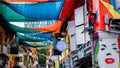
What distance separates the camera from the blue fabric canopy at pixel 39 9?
66.7ft

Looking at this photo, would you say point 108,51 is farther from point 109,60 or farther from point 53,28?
point 53,28

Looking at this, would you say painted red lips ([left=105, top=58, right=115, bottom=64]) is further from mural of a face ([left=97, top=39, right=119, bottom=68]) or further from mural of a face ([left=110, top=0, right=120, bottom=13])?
mural of a face ([left=110, top=0, right=120, bottom=13])

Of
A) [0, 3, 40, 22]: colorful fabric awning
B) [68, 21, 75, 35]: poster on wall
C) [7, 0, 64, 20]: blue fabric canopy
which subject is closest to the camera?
[7, 0, 64, 20]: blue fabric canopy

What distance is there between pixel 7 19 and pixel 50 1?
9.73 ft

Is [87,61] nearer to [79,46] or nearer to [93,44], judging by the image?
[79,46]

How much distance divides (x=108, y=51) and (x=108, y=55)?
19cm

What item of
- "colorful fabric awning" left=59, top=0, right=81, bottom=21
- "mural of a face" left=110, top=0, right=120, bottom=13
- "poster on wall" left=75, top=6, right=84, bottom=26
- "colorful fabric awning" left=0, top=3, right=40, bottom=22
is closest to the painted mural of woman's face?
"mural of a face" left=110, top=0, right=120, bottom=13

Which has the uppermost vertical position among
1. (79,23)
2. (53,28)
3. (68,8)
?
(68,8)

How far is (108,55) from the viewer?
663 inches

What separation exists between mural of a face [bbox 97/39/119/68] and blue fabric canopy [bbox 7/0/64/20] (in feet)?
15.4

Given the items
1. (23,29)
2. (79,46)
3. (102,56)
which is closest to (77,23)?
(79,46)

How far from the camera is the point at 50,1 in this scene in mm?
20469

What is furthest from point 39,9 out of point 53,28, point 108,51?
point 108,51

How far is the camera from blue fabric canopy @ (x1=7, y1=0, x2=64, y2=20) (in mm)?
20328
